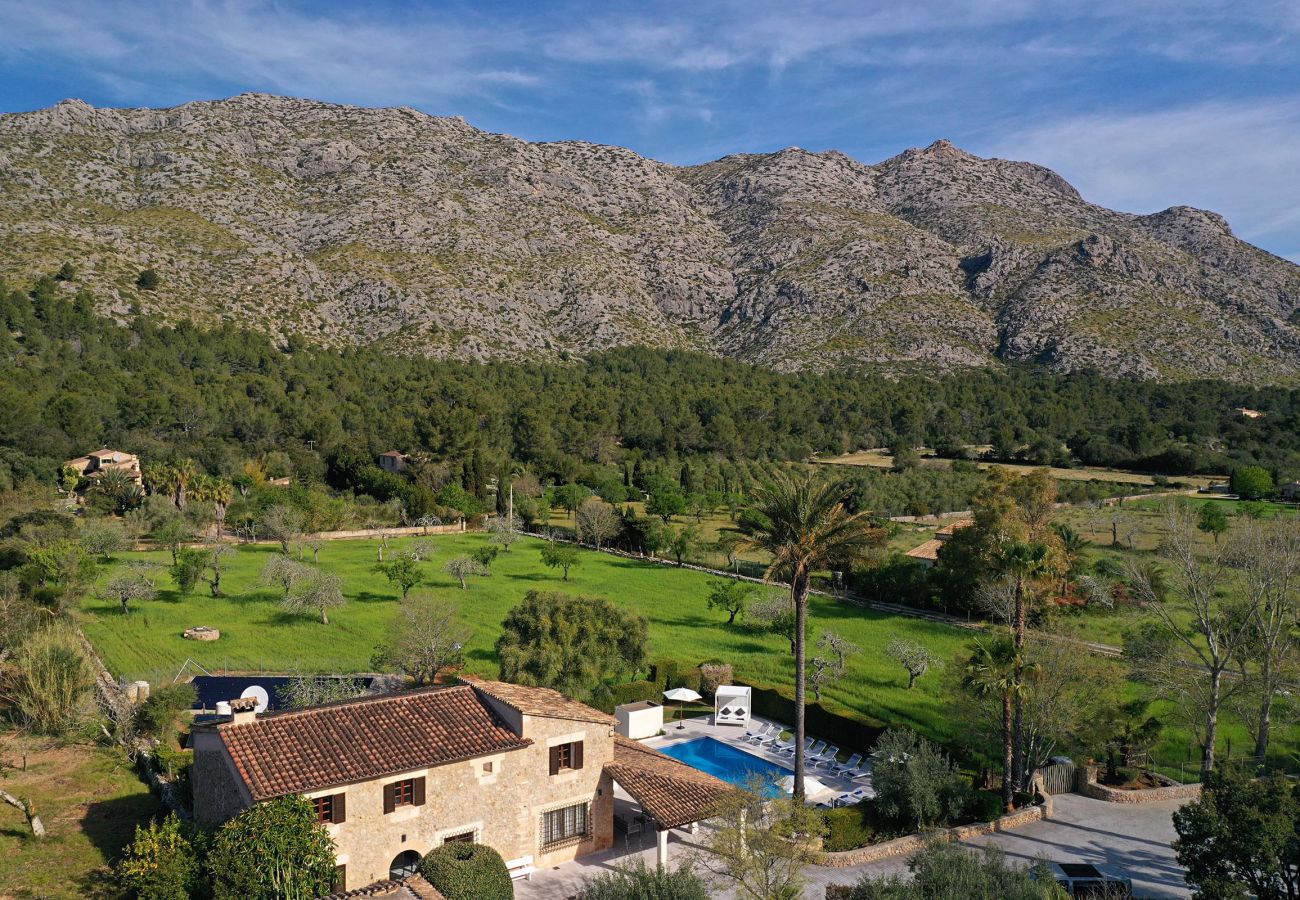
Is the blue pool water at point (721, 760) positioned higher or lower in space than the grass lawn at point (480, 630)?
lower

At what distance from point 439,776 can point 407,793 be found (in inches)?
28.1

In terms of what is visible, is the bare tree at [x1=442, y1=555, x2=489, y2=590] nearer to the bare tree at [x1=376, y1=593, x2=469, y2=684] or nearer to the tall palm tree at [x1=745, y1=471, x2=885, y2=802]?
the bare tree at [x1=376, y1=593, x2=469, y2=684]

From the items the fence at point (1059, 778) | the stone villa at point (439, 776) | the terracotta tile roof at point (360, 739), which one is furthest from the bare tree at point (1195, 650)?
the terracotta tile roof at point (360, 739)

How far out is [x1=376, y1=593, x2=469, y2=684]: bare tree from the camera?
30.2 m

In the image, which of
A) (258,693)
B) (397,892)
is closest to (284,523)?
(258,693)

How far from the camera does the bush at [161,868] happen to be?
16.0 metres

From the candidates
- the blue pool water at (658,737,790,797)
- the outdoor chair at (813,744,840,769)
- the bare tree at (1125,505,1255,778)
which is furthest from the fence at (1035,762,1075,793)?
the blue pool water at (658,737,790,797)

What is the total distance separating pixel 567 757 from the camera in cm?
1956

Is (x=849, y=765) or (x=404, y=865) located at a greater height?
(x=404, y=865)

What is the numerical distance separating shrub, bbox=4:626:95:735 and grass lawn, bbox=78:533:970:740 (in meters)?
2.72

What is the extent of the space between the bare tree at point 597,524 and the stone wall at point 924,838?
1826 inches

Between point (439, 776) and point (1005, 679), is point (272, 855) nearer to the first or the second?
point (439, 776)

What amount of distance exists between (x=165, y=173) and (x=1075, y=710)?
158 m

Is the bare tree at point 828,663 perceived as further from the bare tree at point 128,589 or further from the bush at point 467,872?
the bare tree at point 128,589
